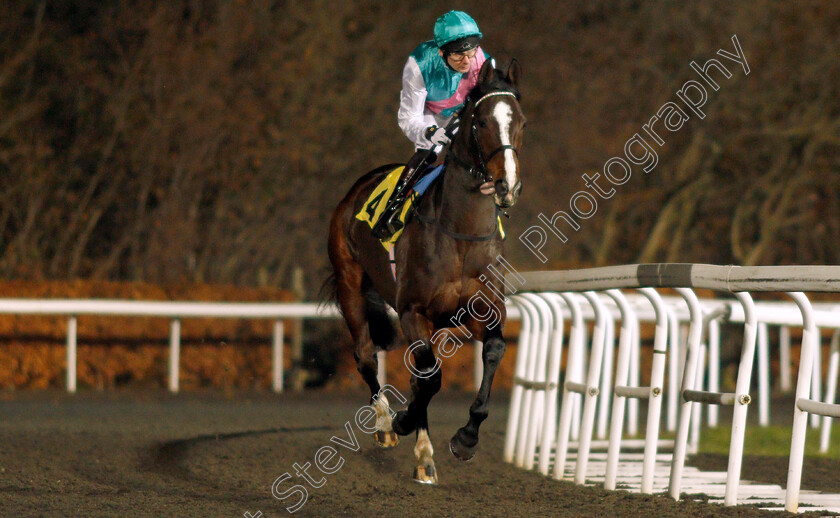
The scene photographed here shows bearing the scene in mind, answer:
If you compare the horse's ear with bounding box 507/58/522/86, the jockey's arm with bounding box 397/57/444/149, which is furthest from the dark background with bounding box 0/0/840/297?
the horse's ear with bounding box 507/58/522/86

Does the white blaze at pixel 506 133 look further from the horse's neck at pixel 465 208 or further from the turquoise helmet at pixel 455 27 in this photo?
the turquoise helmet at pixel 455 27

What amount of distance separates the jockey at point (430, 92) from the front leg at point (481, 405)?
0.80 meters

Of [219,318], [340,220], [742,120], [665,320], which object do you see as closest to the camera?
[665,320]

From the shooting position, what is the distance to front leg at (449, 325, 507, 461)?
19.1 feet

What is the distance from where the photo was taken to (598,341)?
6.50 metres

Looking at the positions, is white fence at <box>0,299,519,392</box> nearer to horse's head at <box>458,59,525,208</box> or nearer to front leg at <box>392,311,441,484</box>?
front leg at <box>392,311,441,484</box>

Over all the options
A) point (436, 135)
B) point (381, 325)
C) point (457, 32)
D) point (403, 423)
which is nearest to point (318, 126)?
point (381, 325)

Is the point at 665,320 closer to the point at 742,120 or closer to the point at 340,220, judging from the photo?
the point at 340,220

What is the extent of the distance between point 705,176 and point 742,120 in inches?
40.0

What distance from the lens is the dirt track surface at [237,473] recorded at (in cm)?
520

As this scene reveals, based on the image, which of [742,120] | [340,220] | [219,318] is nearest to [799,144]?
[742,120]

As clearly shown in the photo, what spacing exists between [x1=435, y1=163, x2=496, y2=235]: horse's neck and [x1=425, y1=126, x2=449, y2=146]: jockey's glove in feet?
0.85

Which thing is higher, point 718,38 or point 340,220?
point 718,38

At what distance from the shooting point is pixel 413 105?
20.9 ft
